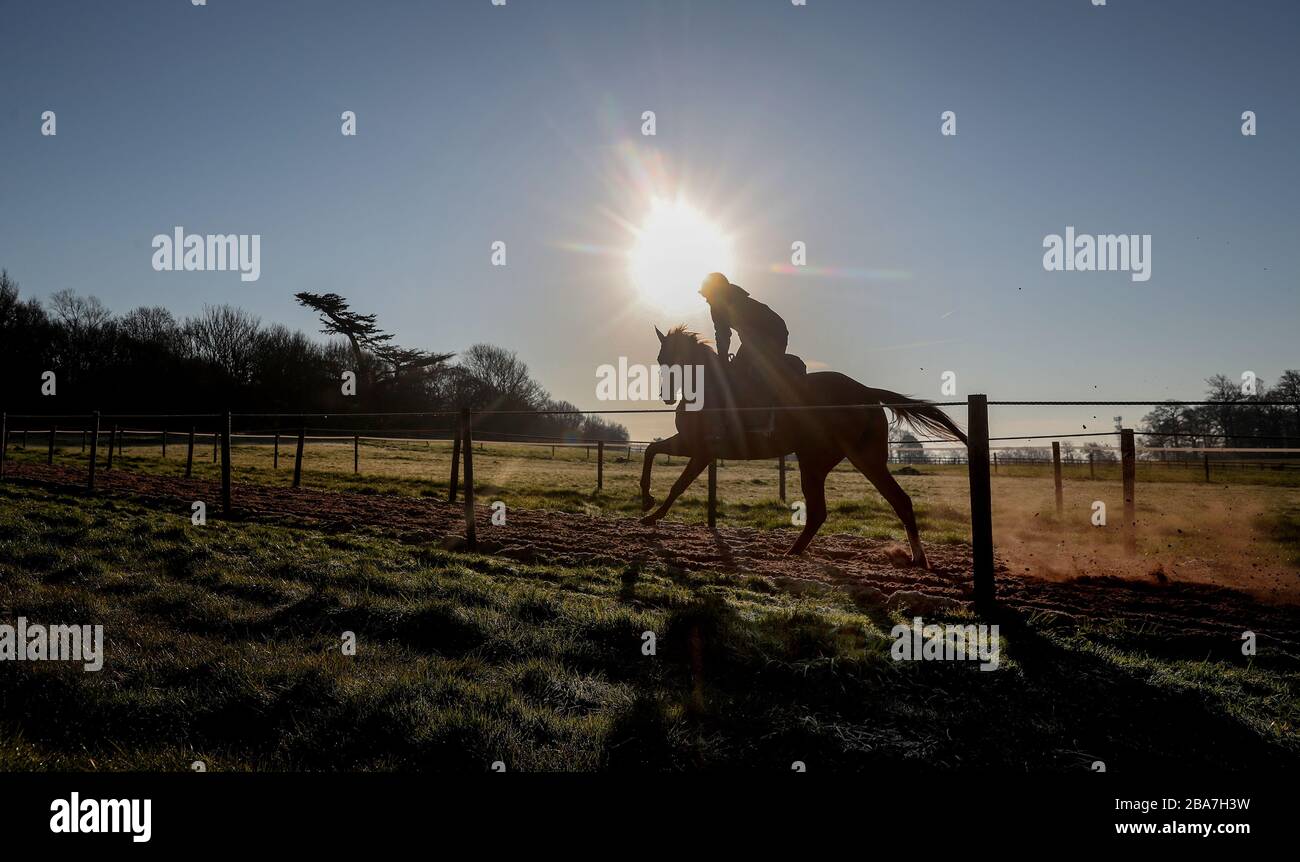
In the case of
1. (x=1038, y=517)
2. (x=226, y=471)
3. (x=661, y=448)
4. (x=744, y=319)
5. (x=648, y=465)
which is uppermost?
(x=744, y=319)

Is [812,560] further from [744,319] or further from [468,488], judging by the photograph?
[468,488]

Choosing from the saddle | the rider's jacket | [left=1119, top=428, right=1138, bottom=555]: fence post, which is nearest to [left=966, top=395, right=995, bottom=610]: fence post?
the saddle

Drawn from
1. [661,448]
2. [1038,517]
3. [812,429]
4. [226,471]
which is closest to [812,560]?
[812,429]

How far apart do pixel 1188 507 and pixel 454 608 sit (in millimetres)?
16706

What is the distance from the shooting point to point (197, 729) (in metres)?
2.78

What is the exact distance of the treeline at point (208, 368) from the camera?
4066 centimetres

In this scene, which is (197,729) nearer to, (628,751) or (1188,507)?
(628,751)

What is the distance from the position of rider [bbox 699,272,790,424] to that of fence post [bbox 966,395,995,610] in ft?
8.92

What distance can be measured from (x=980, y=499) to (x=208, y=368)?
175 feet

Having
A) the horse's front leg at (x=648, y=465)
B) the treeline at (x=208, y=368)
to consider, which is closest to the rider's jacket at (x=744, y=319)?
the horse's front leg at (x=648, y=465)

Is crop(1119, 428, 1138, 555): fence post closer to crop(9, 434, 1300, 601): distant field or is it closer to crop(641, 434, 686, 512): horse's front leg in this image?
crop(9, 434, 1300, 601): distant field

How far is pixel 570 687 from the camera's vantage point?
10.8ft

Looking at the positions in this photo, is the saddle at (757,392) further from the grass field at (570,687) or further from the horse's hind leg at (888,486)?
the grass field at (570,687)
